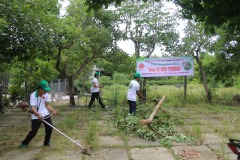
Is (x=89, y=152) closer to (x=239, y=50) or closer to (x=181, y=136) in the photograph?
(x=181, y=136)

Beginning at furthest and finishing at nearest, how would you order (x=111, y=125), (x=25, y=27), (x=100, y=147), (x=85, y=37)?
(x=85, y=37), (x=111, y=125), (x=25, y=27), (x=100, y=147)

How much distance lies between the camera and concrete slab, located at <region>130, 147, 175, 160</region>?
5.21 m

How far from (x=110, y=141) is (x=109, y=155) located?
3.21ft

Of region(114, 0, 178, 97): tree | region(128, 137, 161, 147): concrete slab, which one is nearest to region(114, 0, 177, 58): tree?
region(114, 0, 178, 97): tree

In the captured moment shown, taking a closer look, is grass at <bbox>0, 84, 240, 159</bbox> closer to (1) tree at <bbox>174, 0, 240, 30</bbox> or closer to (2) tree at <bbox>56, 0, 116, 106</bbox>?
(2) tree at <bbox>56, 0, 116, 106</bbox>

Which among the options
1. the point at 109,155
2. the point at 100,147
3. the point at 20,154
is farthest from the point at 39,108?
the point at 109,155

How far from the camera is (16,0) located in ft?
20.8

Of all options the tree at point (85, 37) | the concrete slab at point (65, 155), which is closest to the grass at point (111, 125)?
the concrete slab at point (65, 155)

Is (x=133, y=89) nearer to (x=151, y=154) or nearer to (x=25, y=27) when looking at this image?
(x=151, y=154)

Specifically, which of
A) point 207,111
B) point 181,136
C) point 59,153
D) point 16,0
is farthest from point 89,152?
point 207,111

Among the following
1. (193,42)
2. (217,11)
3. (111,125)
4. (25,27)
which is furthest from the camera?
(193,42)

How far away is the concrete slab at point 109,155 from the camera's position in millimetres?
5223

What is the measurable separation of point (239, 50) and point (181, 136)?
648cm

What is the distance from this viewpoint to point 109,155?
539 centimetres
